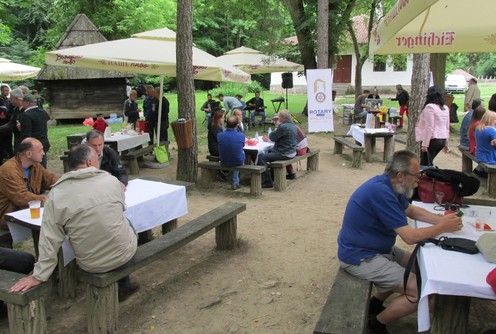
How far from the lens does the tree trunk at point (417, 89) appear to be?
27.4ft

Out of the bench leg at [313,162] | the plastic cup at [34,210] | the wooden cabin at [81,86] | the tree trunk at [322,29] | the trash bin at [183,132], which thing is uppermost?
the tree trunk at [322,29]

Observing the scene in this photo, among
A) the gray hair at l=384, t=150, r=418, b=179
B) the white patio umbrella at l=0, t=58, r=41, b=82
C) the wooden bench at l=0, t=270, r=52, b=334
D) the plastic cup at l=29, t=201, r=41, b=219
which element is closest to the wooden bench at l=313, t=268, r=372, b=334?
the gray hair at l=384, t=150, r=418, b=179

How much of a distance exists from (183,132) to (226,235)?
293 cm

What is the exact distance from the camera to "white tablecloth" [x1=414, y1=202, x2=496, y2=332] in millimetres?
2492

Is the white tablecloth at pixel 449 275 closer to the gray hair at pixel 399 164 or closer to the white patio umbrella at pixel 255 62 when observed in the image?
the gray hair at pixel 399 164

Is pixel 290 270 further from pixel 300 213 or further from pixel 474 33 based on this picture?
pixel 474 33

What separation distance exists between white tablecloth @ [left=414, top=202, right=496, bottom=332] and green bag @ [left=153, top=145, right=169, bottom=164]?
8002mm

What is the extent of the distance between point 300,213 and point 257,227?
93 cm

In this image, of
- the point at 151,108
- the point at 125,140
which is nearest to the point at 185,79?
the point at 125,140

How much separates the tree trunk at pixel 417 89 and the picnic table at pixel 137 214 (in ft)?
18.0

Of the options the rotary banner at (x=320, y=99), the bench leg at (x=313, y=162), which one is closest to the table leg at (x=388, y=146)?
the bench leg at (x=313, y=162)

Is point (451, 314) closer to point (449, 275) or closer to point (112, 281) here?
point (449, 275)

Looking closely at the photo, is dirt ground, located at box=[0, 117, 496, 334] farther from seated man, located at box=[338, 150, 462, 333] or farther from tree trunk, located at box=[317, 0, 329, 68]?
tree trunk, located at box=[317, 0, 329, 68]

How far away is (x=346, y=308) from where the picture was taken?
2836 millimetres
